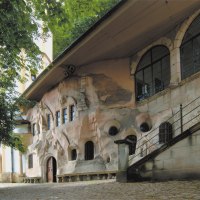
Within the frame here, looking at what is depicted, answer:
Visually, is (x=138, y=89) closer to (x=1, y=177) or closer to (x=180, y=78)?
(x=180, y=78)

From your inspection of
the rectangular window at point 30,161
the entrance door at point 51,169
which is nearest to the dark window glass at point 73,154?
the entrance door at point 51,169

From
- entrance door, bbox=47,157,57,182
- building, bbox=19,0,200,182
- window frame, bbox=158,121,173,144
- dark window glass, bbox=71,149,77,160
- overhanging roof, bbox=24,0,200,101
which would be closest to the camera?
building, bbox=19,0,200,182

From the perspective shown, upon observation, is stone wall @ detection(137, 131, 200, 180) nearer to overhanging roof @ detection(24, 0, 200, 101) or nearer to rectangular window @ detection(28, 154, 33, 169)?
overhanging roof @ detection(24, 0, 200, 101)

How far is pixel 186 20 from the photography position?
18625 mm

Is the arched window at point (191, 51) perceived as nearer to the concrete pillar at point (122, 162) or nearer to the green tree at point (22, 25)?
the concrete pillar at point (122, 162)

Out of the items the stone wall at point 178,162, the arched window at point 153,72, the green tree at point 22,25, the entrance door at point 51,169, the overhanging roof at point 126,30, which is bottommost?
the entrance door at point 51,169

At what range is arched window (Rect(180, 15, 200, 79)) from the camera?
18.4m

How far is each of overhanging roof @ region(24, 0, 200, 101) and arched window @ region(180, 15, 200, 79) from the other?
0.76 m

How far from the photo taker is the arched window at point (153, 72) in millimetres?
21016

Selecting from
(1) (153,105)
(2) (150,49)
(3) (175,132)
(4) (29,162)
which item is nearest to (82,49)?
(2) (150,49)

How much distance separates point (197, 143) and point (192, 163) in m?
0.71

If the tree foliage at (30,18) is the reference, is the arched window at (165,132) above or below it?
below

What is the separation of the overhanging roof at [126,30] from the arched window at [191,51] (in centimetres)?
76

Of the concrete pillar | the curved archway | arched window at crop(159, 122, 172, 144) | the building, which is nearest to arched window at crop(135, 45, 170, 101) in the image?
the building
